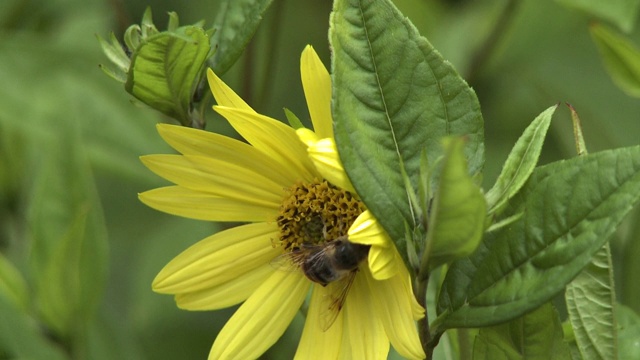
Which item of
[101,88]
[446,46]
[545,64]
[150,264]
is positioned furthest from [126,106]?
[545,64]

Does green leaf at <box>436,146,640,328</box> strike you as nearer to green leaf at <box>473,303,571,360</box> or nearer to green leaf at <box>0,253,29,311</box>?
green leaf at <box>473,303,571,360</box>

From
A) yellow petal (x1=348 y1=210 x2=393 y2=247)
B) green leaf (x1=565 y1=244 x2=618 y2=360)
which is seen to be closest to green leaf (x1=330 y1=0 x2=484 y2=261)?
yellow petal (x1=348 y1=210 x2=393 y2=247)

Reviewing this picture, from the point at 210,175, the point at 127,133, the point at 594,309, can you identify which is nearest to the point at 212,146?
the point at 210,175

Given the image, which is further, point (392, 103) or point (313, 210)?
point (313, 210)

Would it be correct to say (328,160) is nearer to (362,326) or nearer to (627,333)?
(362,326)

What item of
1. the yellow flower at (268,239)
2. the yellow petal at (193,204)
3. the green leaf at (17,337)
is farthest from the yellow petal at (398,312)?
the green leaf at (17,337)

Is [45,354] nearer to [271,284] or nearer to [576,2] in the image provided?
[271,284]
